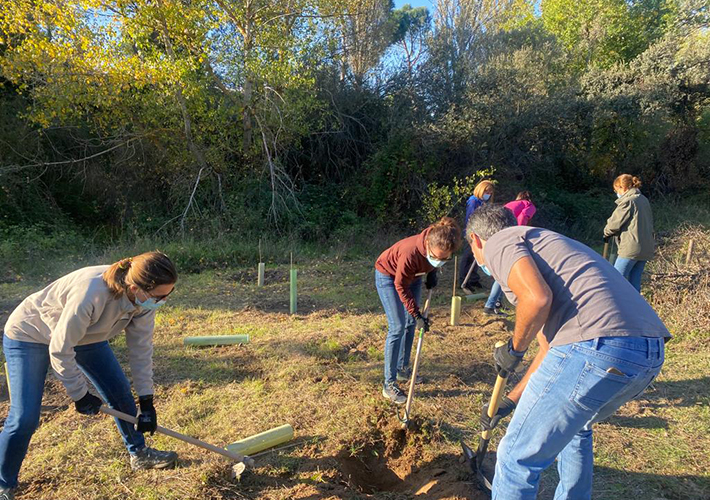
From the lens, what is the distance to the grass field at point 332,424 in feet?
9.50

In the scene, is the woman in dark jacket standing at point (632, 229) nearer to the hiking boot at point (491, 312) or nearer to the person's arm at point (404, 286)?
the hiking boot at point (491, 312)

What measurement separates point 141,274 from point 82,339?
603mm

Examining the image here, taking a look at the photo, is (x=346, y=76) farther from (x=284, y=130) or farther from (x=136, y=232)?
(x=136, y=232)

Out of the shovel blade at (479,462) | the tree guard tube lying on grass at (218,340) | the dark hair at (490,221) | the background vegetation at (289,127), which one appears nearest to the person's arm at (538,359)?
the shovel blade at (479,462)

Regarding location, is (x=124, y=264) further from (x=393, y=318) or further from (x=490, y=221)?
(x=393, y=318)

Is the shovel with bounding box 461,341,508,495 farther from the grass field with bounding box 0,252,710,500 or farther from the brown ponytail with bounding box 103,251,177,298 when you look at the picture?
the brown ponytail with bounding box 103,251,177,298

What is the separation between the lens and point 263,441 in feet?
10.4

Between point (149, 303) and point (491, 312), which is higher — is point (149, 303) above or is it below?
above

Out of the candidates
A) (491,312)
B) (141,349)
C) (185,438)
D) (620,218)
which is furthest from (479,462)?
(620,218)

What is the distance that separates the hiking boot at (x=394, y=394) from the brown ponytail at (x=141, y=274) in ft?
7.29

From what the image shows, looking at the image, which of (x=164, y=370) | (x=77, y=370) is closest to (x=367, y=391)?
(x=164, y=370)

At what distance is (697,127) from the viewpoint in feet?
47.5

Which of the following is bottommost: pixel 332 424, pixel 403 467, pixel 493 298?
pixel 403 467

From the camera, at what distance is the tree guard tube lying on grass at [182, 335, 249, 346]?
5.00m
